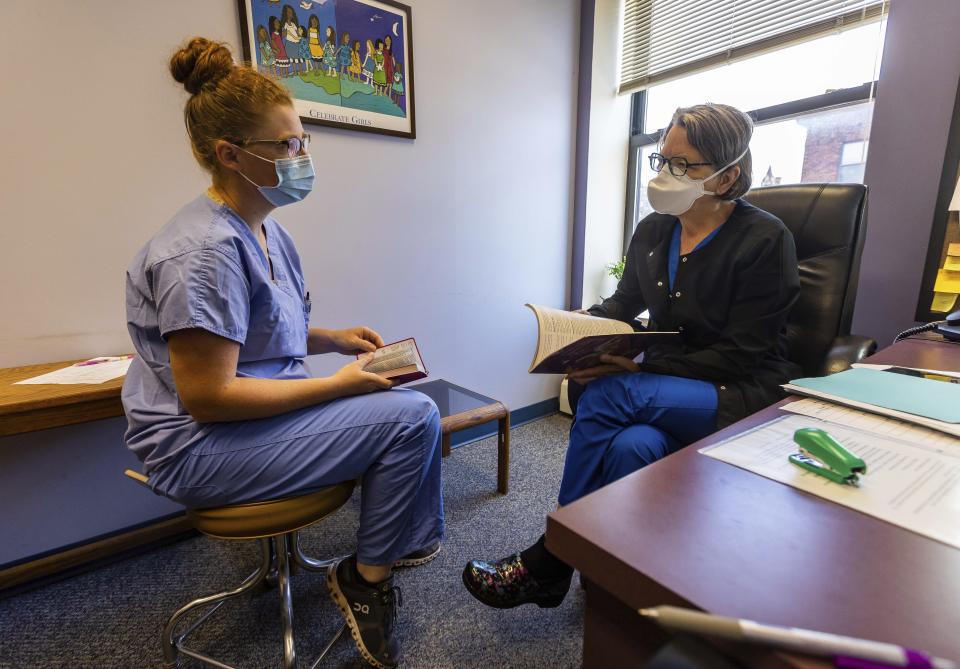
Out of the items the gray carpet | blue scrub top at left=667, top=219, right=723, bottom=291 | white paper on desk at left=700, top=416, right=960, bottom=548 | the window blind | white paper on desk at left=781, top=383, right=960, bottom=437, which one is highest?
the window blind

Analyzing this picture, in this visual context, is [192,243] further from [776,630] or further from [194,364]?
[776,630]

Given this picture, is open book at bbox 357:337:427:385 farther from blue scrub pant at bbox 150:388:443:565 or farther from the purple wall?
the purple wall

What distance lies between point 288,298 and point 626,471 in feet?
2.82

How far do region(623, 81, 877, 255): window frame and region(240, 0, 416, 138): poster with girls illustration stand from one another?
1.04 meters

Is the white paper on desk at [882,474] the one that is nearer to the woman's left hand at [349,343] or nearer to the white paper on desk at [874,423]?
the white paper on desk at [874,423]

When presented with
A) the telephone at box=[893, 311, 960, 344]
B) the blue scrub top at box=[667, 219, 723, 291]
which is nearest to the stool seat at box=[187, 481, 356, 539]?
the blue scrub top at box=[667, 219, 723, 291]

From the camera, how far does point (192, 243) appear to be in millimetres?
840

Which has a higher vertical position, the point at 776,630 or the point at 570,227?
the point at 570,227

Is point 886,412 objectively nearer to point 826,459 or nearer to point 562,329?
point 826,459

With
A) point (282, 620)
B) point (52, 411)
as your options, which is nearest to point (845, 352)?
point (282, 620)

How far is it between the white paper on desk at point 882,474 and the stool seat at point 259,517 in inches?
29.0

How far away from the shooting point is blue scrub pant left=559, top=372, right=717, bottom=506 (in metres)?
0.99

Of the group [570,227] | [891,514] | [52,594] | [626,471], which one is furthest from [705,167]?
[52,594]

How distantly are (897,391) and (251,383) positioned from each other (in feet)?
3.69
